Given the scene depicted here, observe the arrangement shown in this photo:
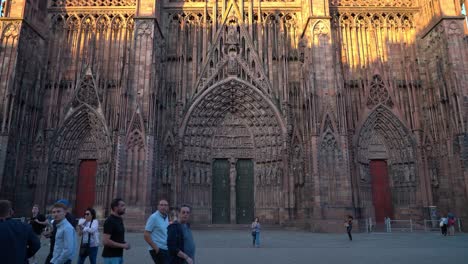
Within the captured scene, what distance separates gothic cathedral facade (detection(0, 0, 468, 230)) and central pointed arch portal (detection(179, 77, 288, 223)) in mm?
100

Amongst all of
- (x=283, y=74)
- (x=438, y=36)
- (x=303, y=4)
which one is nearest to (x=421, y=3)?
(x=438, y=36)

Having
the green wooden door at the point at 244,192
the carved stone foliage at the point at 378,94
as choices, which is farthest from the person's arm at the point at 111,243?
the carved stone foliage at the point at 378,94

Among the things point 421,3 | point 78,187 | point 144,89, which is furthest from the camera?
point 421,3

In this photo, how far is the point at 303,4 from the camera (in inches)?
969

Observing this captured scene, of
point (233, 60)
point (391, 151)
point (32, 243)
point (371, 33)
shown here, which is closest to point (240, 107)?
point (233, 60)

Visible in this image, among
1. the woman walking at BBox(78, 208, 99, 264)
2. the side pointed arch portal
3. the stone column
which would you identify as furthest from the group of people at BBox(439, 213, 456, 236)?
the woman walking at BBox(78, 208, 99, 264)

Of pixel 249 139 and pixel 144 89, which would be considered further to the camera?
pixel 249 139

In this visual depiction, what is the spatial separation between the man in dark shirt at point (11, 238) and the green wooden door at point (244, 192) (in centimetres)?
2062

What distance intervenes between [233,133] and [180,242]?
66.9 ft

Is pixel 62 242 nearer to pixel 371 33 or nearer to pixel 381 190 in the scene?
pixel 381 190

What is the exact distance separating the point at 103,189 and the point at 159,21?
12403mm

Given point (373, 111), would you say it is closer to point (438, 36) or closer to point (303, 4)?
point (438, 36)

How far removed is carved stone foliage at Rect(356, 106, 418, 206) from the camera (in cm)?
2252

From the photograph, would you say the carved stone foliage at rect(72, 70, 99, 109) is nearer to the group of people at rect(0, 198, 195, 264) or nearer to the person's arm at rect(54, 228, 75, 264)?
the group of people at rect(0, 198, 195, 264)
